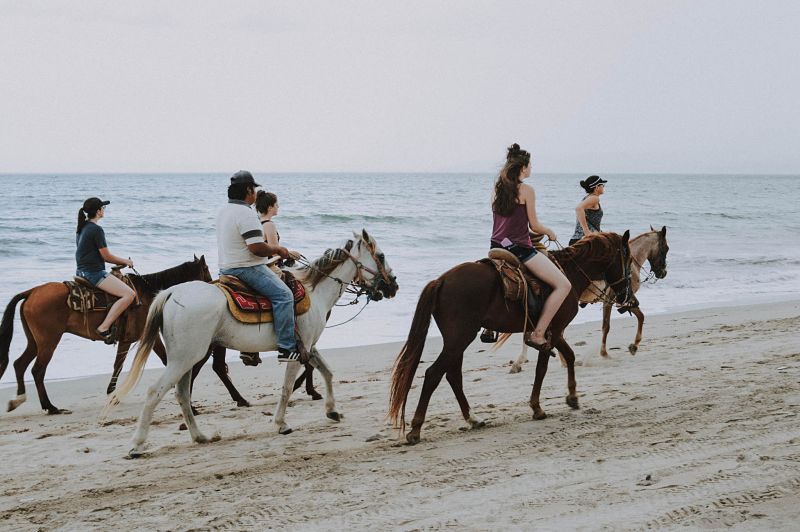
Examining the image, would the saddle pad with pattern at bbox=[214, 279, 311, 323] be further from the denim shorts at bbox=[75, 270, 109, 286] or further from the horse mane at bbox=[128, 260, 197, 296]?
the denim shorts at bbox=[75, 270, 109, 286]

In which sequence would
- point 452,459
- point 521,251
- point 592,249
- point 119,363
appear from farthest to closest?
point 119,363, point 592,249, point 521,251, point 452,459

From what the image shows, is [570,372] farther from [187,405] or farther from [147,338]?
[147,338]

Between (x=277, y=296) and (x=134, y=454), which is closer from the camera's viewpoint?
(x=134, y=454)

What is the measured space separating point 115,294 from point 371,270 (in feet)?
10.5

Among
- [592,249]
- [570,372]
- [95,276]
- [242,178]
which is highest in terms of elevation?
[242,178]

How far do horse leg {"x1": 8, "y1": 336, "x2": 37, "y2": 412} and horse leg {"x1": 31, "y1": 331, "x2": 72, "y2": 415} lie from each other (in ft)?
0.44

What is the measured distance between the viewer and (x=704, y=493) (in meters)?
4.78

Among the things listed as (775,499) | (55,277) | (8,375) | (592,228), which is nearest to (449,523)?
(775,499)

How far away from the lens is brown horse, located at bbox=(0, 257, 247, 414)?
8.63 m

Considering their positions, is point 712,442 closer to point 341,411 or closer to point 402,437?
point 402,437

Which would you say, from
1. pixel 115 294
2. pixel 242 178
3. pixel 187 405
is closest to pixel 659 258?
pixel 242 178

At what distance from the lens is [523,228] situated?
6887 millimetres

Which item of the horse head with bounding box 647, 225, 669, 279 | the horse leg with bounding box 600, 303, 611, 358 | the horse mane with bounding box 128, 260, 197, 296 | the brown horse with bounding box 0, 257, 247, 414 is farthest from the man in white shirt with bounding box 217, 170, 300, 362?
the horse head with bounding box 647, 225, 669, 279

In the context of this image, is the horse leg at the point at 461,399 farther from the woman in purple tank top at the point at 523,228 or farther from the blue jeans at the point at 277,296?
the blue jeans at the point at 277,296
